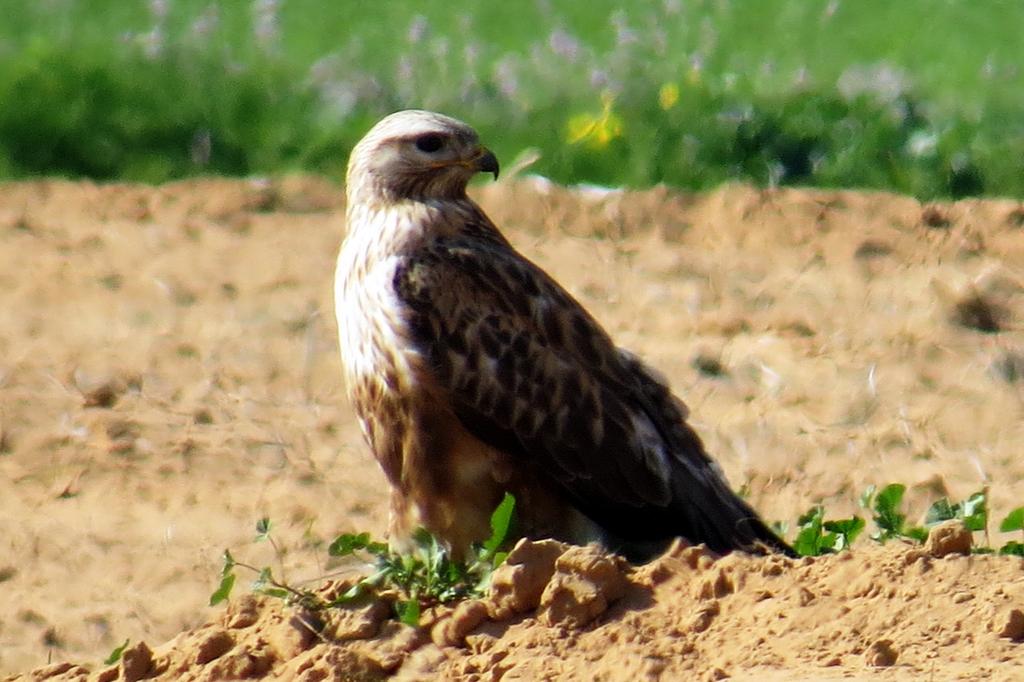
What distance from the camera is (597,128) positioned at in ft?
35.7

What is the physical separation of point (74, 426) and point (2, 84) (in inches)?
157

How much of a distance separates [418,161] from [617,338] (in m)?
2.16

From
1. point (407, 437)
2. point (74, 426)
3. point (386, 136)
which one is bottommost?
point (74, 426)

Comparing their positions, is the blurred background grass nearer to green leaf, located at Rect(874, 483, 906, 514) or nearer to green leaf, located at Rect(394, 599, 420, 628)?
green leaf, located at Rect(874, 483, 906, 514)

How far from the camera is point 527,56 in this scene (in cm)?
1445

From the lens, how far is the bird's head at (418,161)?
6688 mm

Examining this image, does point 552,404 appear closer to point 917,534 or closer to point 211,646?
point 917,534

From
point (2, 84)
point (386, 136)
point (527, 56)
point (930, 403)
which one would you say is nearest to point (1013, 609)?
point (386, 136)

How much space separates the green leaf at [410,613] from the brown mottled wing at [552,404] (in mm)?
1130

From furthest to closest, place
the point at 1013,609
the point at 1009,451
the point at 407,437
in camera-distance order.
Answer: the point at 1009,451 < the point at 407,437 < the point at 1013,609

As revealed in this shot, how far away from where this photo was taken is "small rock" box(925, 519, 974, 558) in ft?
16.3

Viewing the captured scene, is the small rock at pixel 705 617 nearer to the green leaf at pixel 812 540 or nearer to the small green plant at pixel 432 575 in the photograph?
the small green plant at pixel 432 575

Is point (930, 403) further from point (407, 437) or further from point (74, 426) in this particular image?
point (74, 426)

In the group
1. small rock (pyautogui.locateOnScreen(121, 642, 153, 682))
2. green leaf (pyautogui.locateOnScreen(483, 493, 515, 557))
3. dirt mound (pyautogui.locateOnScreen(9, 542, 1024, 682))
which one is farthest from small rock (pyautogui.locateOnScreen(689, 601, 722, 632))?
small rock (pyautogui.locateOnScreen(121, 642, 153, 682))
